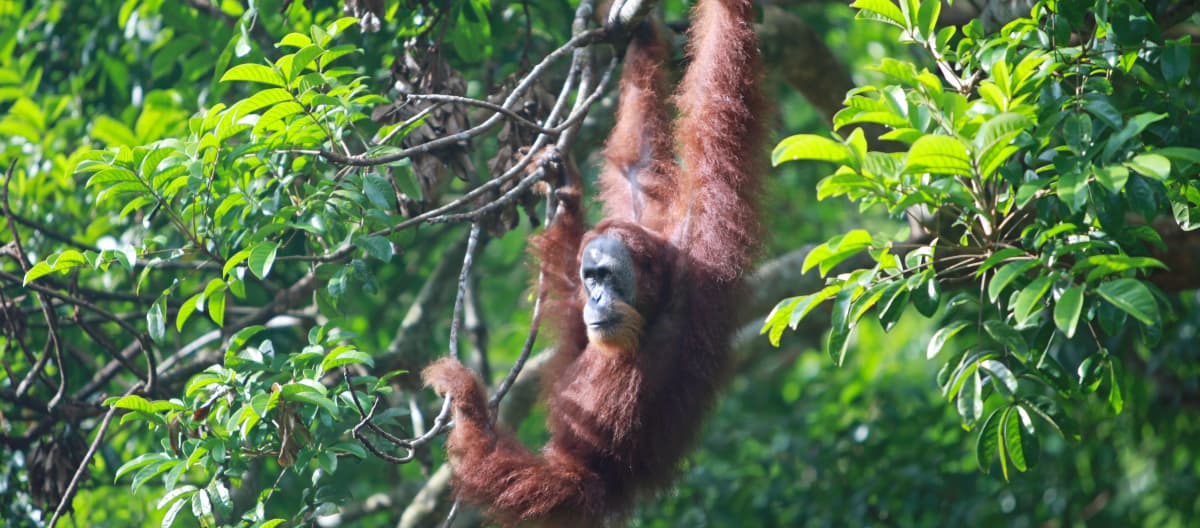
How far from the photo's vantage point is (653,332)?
4508mm

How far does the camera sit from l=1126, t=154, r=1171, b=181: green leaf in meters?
2.26

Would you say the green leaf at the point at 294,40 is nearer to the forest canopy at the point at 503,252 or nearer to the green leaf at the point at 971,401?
the forest canopy at the point at 503,252

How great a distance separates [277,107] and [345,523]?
10.4ft

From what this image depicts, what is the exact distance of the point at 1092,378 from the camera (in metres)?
3.03

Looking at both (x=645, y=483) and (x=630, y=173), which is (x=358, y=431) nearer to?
(x=645, y=483)

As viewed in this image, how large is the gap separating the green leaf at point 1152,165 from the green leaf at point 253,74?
2472mm

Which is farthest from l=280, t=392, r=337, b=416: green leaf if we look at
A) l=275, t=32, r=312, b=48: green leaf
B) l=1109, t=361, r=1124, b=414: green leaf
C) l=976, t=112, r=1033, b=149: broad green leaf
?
l=1109, t=361, r=1124, b=414: green leaf

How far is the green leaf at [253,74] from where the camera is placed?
338cm

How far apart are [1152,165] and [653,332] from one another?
2467 millimetres

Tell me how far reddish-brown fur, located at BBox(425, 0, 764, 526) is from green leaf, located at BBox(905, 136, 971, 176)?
5.70ft

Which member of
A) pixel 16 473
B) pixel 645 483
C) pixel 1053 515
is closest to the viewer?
pixel 645 483

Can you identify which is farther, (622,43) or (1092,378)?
(622,43)

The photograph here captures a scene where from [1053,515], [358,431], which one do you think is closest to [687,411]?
[358,431]

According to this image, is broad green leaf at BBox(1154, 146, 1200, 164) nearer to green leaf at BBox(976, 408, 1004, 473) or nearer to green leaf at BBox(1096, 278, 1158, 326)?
green leaf at BBox(1096, 278, 1158, 326)
